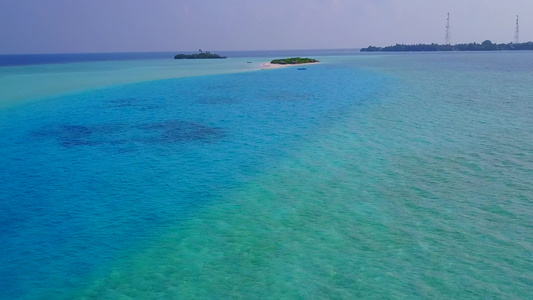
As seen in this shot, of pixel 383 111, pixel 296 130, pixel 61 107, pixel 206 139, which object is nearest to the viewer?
pixel 206 139

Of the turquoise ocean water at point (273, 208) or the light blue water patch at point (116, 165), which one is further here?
the light blue water patch at point (116, 165)

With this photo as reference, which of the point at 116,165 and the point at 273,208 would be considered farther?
the point at 116,165

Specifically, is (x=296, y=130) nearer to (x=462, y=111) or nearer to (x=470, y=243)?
(x=462, y=111)

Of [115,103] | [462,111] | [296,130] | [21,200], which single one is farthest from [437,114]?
[115,103]

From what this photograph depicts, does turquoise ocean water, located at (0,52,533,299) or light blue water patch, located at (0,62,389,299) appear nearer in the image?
turquoise ocean water, located at (0,52,533,299)
